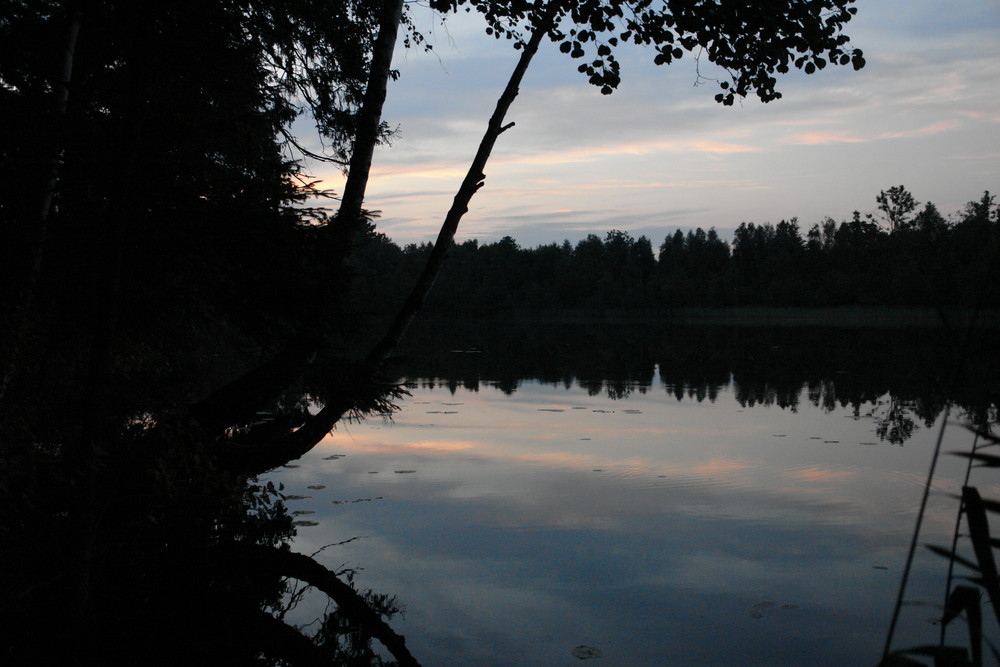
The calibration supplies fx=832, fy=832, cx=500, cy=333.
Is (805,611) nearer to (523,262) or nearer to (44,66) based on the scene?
(44,66)

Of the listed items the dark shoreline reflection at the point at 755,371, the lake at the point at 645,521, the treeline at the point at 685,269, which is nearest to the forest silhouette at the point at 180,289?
the lake at the point at 645,521

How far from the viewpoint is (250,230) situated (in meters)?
5.58

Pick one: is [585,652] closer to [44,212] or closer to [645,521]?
[645,521]

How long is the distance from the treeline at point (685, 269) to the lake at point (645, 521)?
178 ft

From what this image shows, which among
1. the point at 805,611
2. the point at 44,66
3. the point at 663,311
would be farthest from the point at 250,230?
the point at 663,311

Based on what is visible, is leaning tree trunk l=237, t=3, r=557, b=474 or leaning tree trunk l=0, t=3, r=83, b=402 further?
leaning tree trunk l=237, t=3, r=557, b=474

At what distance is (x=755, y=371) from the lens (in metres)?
22.1

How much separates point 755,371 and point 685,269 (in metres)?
83.5

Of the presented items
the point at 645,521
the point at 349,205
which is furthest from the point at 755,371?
the point at 349,205

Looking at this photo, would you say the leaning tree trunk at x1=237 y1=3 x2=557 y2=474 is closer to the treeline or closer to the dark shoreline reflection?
the dark shoreline reflection

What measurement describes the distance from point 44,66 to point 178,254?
154 centimetres

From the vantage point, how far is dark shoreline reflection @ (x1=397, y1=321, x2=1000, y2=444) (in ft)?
50.2

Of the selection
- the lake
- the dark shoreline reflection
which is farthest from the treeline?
the lake

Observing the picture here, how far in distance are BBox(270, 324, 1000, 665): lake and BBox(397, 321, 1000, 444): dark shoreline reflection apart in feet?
0.80
